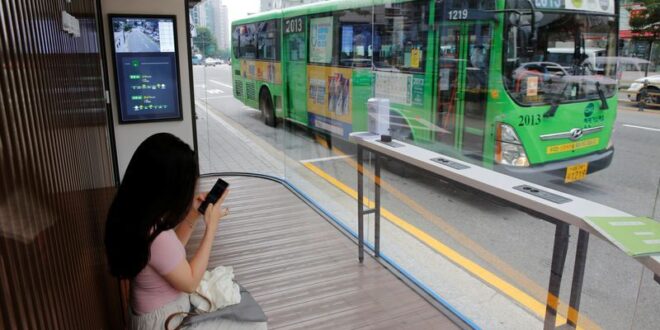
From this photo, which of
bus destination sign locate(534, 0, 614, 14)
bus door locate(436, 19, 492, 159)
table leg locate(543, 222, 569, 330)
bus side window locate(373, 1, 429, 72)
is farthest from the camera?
bus side window locate(373, 1, 429, 72)

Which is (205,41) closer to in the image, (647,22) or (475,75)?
(475,75)

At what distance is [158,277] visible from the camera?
5.49 feet

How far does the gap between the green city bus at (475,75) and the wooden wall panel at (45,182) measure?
3.25 metres

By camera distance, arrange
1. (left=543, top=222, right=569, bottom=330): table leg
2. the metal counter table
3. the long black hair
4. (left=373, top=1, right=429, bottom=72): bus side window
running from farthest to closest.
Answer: (left=373, top=1, right=429, bottom=72): bus side window, (left=543, top=222, right=569, bottom=330): table leg, the metal counter table, the long black hair

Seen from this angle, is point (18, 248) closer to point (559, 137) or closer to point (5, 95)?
point (5, 95)

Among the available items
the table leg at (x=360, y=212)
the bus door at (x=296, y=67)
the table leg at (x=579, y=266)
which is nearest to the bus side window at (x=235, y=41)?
the bus door at (x=296, y=67)

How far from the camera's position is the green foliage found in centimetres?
254

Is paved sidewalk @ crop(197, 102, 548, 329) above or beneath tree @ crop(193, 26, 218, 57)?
beneath

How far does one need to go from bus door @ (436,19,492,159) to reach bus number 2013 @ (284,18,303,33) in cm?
245

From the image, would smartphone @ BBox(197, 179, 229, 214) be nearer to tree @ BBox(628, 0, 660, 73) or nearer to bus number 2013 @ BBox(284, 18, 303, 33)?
tree @ BBox(628, 0, 660, 73)

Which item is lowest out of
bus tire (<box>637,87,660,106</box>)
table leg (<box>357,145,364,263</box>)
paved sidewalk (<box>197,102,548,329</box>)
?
paved sidewalk (<box>197,102,548,329</box>)

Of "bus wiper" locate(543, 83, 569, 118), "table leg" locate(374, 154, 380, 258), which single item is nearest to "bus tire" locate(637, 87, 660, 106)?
"bus wiper" locate(543, 83, 569, 118)

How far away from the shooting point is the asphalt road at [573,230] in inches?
105

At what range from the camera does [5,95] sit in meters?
0.93
